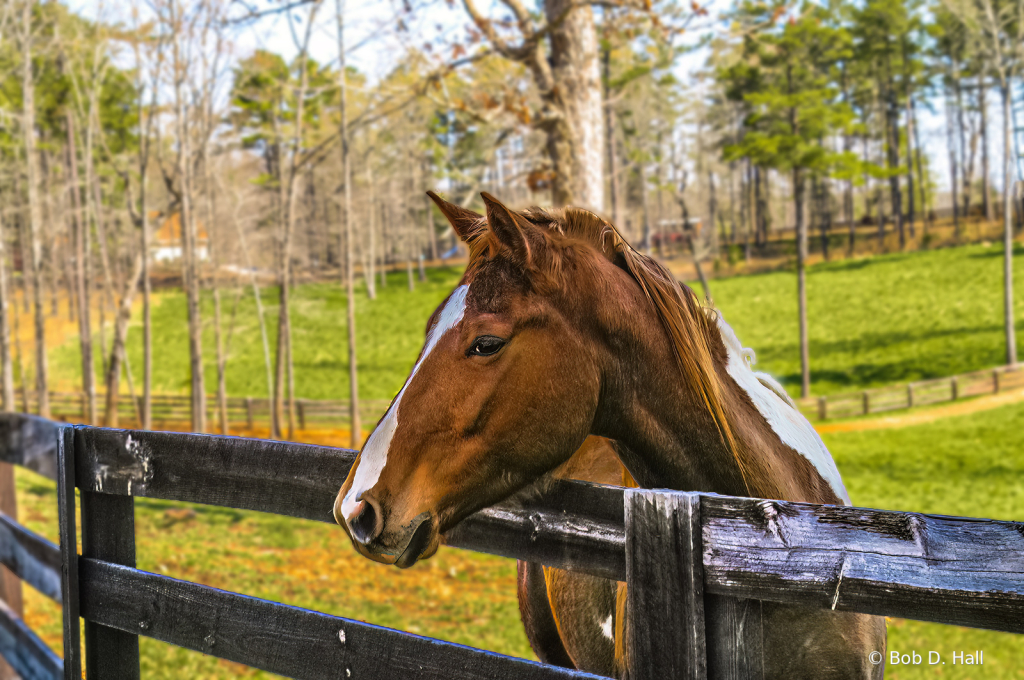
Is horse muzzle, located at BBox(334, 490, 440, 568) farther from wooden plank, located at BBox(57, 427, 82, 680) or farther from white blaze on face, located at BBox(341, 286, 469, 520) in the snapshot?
wooden plank, located at BBox(57, 427, 82, 680)

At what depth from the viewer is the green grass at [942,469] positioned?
12.6 metres

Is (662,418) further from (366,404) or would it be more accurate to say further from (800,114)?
(800,114)

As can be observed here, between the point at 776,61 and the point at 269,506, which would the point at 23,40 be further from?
the point at 776,61

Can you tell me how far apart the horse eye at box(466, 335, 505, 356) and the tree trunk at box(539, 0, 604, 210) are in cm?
517

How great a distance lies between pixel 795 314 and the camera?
3128 centimetres

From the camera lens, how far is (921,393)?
21.5m

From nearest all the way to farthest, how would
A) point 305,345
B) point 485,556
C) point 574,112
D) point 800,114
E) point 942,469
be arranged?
point 574,112, point 485,556, point 942,469, point 800,114, point 305,345

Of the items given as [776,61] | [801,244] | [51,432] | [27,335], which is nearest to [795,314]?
[801,244]

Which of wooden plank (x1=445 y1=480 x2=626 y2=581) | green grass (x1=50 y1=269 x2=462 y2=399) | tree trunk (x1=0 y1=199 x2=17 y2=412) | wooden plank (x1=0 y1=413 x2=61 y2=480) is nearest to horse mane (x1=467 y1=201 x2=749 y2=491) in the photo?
wooden plank (x1=445 y1=480 x2=626 y2=581)

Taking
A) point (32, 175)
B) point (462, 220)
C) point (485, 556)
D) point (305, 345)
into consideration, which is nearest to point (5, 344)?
point (32, 175)

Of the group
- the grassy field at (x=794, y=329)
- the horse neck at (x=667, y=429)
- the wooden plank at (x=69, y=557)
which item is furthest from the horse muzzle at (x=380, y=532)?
the grassy field at (x=794, y=329)

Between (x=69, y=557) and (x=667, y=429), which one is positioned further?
(x=69, y=557)

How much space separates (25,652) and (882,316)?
31429 millimetres

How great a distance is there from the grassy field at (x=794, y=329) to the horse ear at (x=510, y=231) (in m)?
25.2
